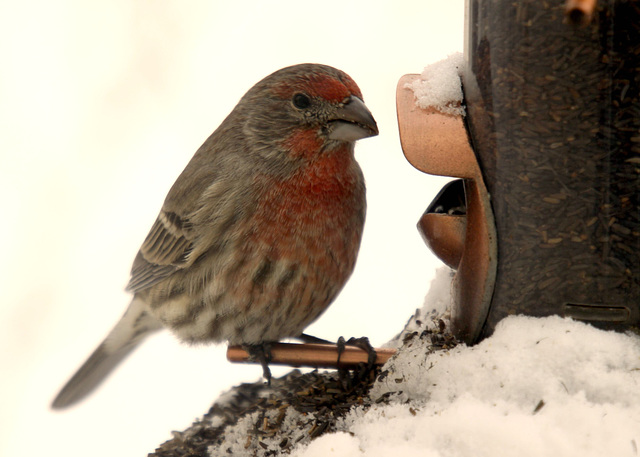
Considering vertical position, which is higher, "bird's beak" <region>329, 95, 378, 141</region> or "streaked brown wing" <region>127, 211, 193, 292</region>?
"bird's beak" <region>329, 95, 378, 141</region>

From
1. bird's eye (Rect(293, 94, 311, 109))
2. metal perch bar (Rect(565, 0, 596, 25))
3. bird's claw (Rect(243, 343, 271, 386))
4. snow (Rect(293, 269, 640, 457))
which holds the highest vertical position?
metal perch bar (Rect(565, 0, 596, 25))

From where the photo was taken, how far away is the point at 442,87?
8.55 ft

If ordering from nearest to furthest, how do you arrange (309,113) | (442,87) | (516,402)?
(516,402)
(442,87)
(309,113)

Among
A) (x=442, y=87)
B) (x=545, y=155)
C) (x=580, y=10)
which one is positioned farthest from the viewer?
(x=442, y=87)

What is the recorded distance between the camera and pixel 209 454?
279 centimetres

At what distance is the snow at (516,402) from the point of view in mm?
1843

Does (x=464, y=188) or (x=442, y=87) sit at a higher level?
(x=442, y=87)

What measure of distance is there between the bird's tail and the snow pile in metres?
2.03

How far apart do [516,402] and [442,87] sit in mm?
1087

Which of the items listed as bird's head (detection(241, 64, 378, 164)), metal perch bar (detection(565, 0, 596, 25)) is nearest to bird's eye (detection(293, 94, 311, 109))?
bird's head (detection(241, 64, 378, 164))

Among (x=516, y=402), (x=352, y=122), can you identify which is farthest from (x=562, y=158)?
(x=352, y=122)

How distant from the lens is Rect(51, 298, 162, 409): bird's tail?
4.00 metres

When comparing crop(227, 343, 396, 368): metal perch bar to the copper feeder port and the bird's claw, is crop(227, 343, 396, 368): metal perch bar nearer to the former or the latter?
the bird's claw

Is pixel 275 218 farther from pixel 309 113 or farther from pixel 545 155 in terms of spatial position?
pixel 545 155
